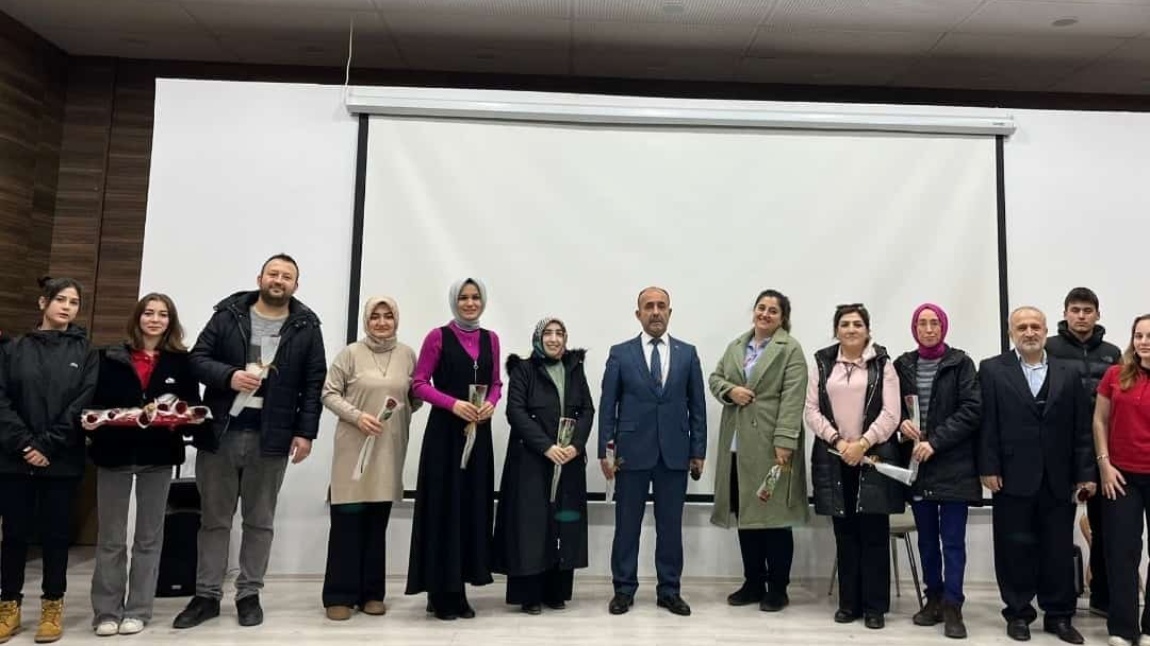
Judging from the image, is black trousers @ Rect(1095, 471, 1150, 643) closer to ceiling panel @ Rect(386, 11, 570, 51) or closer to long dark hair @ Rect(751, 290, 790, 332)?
long dark hair @ Rect(751, 290, 790, 332)

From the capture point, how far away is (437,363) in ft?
11.1

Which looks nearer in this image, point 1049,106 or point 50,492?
point 50,492

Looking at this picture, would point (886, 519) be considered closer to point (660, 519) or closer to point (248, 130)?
point (660, 519)

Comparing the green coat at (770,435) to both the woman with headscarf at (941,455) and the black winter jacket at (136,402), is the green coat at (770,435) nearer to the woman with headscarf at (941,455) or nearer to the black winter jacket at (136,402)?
the woman with headscarf at (941,455)

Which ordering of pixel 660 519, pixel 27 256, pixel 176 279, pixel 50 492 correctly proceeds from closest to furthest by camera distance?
pixel 50 492 → pixel 660 519 → pixel 176 279 → pixel 27 256

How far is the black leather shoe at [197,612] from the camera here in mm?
3148

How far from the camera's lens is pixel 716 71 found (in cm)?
520

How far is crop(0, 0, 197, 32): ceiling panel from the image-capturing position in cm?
444

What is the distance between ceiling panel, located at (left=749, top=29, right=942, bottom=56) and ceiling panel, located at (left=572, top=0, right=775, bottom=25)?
26 centimetres

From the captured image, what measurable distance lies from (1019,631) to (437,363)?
2716 mm

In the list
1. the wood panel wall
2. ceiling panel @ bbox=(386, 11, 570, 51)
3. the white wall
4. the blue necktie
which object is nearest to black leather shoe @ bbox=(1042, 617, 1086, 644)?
the white wall

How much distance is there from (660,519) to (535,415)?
0.79 meters

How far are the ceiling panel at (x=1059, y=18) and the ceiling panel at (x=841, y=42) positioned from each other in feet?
0.93

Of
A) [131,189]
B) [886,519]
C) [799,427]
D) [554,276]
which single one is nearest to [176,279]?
[131,189]
